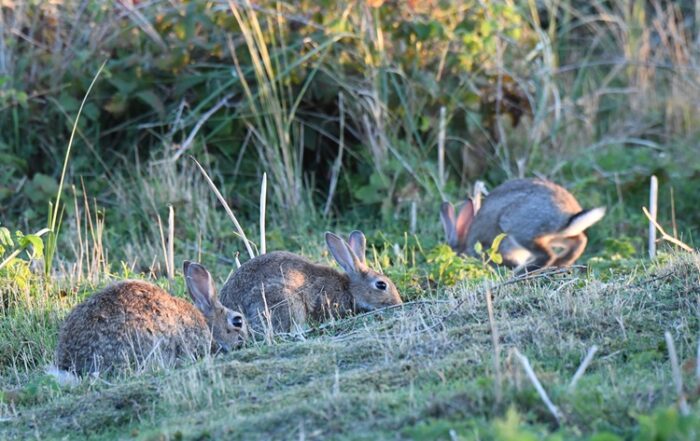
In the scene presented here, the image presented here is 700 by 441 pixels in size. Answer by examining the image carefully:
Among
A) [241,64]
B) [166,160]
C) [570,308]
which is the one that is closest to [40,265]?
[166,160]

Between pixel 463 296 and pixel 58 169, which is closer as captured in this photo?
pixel 463 296

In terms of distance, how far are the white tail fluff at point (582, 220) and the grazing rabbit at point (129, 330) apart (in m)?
3.81

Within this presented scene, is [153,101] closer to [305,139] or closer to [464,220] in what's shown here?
[305,139]

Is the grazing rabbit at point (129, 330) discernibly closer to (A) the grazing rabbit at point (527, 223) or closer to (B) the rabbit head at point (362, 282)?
(B) the rabbit head at point (362, 282)

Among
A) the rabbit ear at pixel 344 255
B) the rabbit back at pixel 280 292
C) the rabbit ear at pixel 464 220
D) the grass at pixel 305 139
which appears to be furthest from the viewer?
the rabbit ear at pixel 464 220

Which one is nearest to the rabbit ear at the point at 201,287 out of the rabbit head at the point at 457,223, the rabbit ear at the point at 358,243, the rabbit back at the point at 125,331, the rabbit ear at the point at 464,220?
the rabbit back at the point at 125,331

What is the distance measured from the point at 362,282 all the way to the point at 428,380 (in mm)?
2491

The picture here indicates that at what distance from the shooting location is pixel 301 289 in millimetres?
6758

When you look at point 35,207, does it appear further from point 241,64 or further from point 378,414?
point 378,414

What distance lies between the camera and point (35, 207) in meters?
9.67

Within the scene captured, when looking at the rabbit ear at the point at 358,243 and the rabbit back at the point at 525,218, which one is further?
the rabbit back at the point at 525,218

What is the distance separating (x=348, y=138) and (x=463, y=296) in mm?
4760

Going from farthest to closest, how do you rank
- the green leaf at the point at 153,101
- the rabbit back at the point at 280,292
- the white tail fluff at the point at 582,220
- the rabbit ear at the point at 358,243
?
the green leaf at the point at 153,101 < the white tail fluff at the point at 582,220 < the rabbit ear at the point at 358,243 < the rabbit back at the point at 280,292

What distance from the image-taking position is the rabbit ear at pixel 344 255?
7219 millimetres
